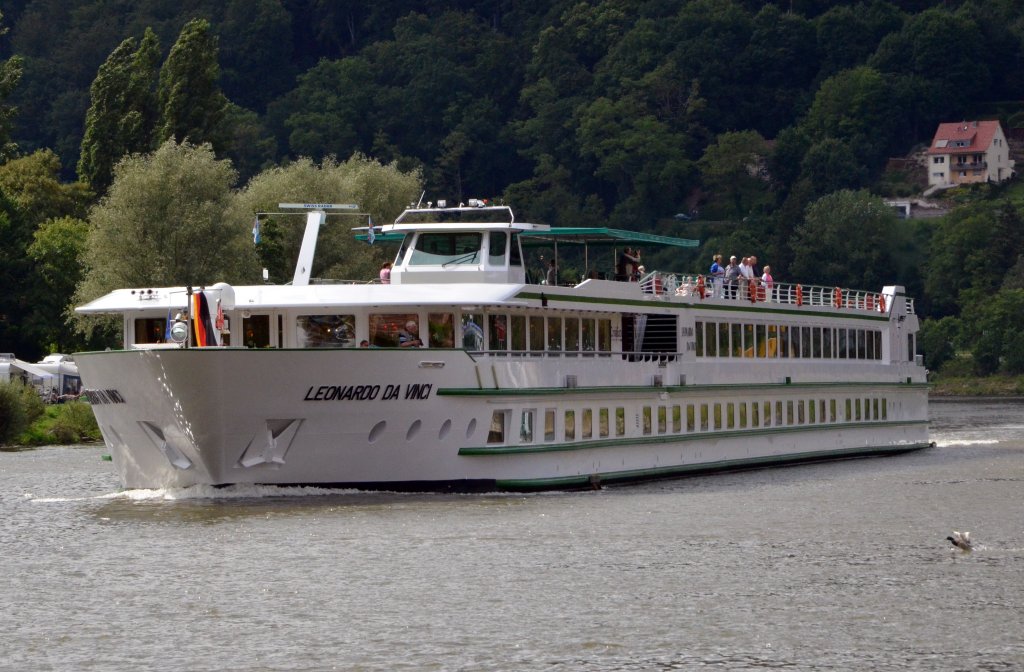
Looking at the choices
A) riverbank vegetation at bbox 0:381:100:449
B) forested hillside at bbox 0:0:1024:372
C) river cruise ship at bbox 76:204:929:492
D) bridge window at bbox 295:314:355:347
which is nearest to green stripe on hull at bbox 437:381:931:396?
river cruise ship at bbox 76:204:929:492

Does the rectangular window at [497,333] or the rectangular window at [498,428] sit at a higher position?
the rectangular window at [497,333]

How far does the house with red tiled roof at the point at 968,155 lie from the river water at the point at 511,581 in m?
138

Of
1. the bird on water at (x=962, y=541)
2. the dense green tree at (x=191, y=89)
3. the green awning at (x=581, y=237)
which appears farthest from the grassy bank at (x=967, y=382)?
the bird on water at (x=962, y=541)

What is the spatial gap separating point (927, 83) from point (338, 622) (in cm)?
16470

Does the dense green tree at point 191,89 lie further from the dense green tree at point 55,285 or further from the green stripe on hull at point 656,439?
the green stripe on hull at point 656,439

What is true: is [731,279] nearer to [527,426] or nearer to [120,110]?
[527,426]

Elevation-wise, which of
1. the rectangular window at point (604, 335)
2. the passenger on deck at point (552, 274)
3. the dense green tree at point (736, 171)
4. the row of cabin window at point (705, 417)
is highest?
the dense green tree at point (736, 171)

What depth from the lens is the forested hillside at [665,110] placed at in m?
143

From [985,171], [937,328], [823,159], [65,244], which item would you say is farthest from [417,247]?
[985,171]

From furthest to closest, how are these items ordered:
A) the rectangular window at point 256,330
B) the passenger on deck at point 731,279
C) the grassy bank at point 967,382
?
1. the grassy bank at point 967,382
2. the passenger on deck at point 731,279
3. the rectangular window at point 256,330

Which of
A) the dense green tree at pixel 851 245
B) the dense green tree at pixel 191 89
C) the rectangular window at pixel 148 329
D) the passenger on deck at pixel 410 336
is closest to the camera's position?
the passenger on deck at pixel 410 336

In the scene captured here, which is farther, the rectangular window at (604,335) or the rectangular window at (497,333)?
the rectangular window at (604,335)

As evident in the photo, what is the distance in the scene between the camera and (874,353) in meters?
54.0

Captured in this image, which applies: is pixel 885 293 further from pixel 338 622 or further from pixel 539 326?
pixel 338 622
